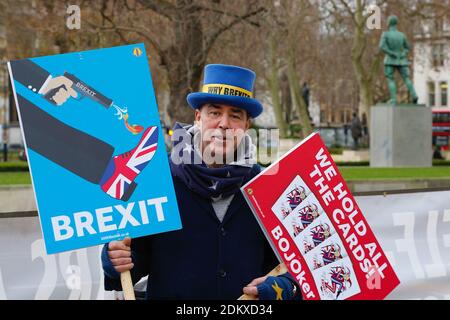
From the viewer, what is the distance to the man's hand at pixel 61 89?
3.43 m

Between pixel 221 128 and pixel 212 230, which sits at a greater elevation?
pixel 221 128

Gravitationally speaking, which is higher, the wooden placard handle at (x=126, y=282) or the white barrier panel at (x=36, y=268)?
the wooden placard handle at (x=126, y=282)

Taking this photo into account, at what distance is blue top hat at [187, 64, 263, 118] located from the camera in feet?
12.2

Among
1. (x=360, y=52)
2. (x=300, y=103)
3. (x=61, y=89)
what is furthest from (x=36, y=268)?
(x=300, y=103)

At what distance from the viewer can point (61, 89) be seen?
135 inches

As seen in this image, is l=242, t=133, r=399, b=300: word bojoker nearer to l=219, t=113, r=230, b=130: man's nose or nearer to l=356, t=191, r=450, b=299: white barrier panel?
l=219, t=113, r=230, b=130: man's nose

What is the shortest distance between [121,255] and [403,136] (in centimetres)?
2375

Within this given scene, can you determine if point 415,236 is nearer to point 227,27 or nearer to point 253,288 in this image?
point 253,288

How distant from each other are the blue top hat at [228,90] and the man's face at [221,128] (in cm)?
3

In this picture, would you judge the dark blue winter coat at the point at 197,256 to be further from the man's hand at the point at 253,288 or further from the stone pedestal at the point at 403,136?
the stone pedestal at the point at 403,136

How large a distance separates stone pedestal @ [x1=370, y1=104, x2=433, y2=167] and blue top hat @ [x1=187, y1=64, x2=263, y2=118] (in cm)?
2302

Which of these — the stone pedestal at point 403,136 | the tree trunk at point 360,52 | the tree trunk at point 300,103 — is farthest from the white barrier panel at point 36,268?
the tree trunk at point 300,103

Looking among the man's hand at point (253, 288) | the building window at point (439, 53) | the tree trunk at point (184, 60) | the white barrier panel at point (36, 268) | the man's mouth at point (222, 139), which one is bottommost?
the white barrier panel at point (36, 268)
